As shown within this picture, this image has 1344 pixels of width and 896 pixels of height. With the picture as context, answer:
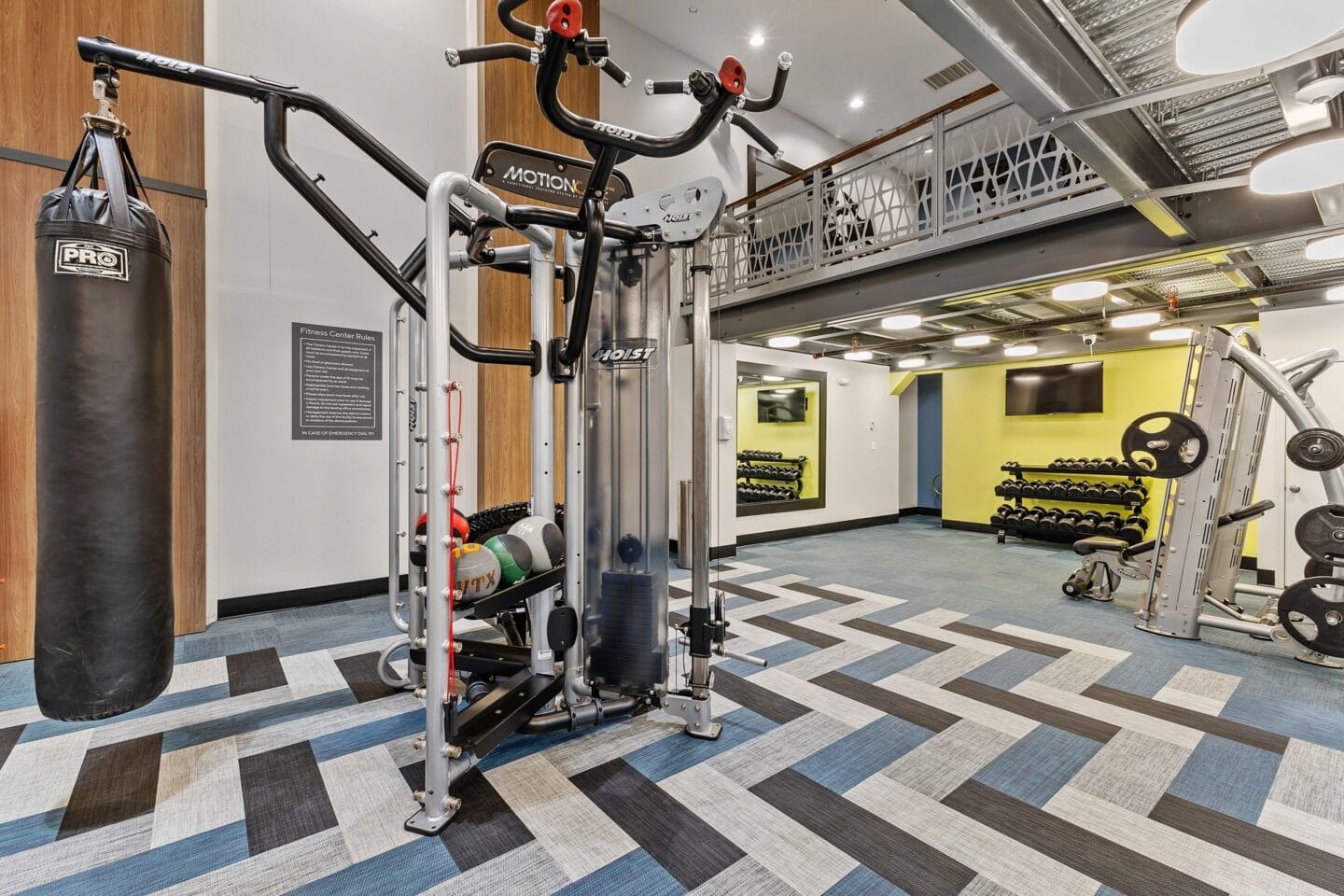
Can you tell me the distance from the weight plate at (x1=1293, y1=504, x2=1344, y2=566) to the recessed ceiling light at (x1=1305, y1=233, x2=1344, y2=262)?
1.49m

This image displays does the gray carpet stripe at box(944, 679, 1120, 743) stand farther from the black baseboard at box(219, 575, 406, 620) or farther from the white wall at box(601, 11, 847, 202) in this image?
the white wall at box(601, 11, 847, 202)

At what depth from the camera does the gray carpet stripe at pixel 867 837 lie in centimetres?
162

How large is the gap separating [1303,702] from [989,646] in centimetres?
132

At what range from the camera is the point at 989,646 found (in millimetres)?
3494

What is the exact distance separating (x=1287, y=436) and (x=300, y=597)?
838 cm

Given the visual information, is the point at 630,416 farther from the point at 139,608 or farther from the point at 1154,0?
the point at 1154,0

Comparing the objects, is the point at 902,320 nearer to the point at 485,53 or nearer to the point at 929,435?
Answer: the point at 485,53

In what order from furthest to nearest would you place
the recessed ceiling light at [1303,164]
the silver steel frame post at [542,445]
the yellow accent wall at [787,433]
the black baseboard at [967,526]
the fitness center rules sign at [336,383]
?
the black baseboard at [967,526], the yellow accent wall at [787,433], the fitness center rules sign at [336,383], the silver steel frame post at [542,445], the recessed ceiling light at [1303,164]

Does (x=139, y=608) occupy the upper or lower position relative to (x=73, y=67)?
lower

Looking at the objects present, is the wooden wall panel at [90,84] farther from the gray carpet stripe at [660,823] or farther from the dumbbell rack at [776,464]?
the dumbbell rack at [776,464]

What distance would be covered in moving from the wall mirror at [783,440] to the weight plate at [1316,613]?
4.81 meters

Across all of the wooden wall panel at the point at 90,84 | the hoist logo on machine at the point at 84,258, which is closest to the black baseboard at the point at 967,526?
the hoist logo on machine at the point at 84,258

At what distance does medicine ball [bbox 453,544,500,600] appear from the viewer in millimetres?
1921

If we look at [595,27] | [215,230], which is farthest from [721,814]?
[595,27]
